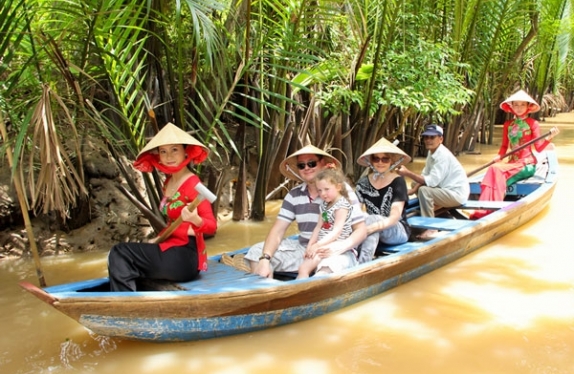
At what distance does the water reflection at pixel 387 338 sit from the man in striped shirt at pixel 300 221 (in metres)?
0.47

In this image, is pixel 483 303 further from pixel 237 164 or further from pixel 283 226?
pixel 237 164

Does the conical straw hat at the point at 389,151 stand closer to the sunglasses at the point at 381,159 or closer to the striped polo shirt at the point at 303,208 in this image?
the sunglasses at the point at 381,159

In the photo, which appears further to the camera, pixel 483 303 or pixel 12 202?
pixel 12 202

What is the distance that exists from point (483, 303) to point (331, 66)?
3086mm

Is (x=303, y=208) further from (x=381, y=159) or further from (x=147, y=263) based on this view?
(x=147, y=263)

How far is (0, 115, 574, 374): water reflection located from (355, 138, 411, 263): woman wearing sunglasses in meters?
0.42

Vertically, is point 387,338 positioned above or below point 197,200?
below

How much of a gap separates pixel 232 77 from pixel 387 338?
2.76 metres

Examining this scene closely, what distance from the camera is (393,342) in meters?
3.76

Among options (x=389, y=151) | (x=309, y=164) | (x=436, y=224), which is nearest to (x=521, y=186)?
(x=436, y=224)

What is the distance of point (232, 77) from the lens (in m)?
5.38

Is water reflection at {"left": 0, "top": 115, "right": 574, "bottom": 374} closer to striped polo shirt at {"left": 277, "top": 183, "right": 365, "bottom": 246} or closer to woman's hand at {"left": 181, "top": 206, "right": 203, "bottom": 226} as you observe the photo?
striped polo shirt at {"left": 277, "top": 183, "right": 365, "bottom": 246}

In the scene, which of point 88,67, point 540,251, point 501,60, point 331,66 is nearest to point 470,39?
point 501,60

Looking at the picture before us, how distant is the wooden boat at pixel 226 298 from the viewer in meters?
3.25
